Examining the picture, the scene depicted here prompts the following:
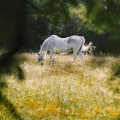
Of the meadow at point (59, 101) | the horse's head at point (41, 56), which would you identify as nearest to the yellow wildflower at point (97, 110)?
the meadow at point (59, 101)

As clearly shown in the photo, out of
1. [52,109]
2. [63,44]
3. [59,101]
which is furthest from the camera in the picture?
[63,44]

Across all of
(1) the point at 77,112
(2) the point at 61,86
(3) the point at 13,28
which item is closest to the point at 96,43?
(2) the point at 61,86

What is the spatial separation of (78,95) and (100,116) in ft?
5.88

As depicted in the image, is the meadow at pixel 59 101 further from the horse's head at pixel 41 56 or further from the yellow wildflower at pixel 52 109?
the horse's head at pixel 41 56

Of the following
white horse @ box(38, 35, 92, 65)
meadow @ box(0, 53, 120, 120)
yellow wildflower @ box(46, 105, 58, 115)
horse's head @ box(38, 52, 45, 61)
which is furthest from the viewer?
white horse @ box(38, 35, 92, 65)

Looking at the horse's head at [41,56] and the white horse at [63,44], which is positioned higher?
the white horse at [63,44]

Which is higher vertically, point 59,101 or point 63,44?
point 59,101

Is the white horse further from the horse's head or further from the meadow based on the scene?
the meadow

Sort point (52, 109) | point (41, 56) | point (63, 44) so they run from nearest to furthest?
1. point (52, 109)
2. point (41, 56)
3. point (63, 44)

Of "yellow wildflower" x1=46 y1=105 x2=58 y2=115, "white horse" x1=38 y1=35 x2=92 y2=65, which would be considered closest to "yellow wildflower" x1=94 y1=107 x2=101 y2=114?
"yellow wildflower" x1=46 y1=105 x2=58 y2=115

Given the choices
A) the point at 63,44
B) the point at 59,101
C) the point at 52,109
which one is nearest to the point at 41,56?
the point at 63,44

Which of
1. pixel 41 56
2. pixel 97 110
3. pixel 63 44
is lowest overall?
pixel 41 56

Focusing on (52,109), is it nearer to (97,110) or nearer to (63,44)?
(97,110)

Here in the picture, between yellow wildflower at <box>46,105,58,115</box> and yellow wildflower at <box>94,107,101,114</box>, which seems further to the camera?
yellow wildflower at <box>94,107,101,114</box>
